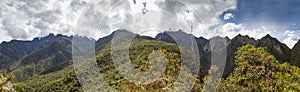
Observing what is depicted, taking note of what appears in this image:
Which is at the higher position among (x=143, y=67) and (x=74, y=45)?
(x=74, y=45)

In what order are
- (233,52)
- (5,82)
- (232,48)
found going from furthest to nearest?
(232,48) → (233,52) → (5,82)

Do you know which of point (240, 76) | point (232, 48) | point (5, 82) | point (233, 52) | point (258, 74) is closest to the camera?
point (5, 82)

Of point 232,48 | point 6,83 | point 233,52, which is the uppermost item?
point 232,48

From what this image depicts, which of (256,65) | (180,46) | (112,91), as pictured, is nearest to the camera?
(180,46)

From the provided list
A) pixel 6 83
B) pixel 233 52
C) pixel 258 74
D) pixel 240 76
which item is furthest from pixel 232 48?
pixel 6 83

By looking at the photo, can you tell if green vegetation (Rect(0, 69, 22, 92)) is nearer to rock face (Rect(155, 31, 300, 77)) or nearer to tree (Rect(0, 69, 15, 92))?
tree (Rect(0, 69, 15, 92))

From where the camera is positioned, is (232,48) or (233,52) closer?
(233,52)

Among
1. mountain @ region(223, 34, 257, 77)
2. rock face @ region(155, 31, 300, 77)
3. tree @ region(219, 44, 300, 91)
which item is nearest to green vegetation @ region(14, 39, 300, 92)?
tree @ region(219, 44, 300, 91)

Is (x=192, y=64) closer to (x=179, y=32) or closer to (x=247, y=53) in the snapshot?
(x=179, y=32)

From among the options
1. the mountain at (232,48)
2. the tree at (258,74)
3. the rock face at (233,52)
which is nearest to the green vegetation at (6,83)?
the rock face at (233,52)

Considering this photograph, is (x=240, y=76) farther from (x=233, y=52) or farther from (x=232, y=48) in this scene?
(x=232, y=48)

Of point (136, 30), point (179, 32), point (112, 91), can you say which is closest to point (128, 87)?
point (112, 91)
